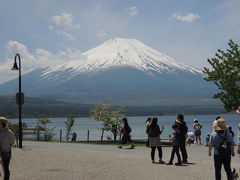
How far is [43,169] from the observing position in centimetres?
1298

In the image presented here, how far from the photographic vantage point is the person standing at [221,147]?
372 inches

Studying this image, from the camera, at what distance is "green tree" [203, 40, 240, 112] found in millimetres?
23453

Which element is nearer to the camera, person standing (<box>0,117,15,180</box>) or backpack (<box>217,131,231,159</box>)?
backpack (<box>217,131,231,159</box>)

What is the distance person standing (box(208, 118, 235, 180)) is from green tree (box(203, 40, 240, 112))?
14178 mm

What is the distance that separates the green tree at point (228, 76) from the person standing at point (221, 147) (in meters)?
14.2

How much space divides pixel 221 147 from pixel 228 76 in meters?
15.1

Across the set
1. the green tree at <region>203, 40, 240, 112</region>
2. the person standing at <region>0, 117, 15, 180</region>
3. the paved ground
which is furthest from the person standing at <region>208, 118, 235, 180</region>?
the green tree at <region>203, 40, 240, 112</region>

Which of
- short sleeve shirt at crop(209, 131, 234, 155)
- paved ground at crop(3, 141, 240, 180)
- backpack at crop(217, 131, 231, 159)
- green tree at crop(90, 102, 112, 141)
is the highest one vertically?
green tree at crop(90, 102, 112, 141)

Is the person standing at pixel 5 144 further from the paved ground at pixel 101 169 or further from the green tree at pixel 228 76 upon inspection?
the green tree at pixel 228 76

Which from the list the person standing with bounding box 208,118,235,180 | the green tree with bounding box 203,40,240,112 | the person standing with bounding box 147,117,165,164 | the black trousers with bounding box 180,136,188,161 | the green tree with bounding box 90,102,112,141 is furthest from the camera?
the green tree with bounding box 90,102,112,141

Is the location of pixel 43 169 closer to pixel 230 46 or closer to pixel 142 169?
pixel 142 169

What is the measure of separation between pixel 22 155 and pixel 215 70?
44.0ft

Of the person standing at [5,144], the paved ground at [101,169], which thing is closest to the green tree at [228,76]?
the paved ground at [101,169]

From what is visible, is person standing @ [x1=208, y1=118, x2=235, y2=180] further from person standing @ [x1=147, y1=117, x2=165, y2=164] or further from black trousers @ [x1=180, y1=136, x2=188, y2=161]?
person standing @ [x1=147, y1=117, x2=165, y2=164]
